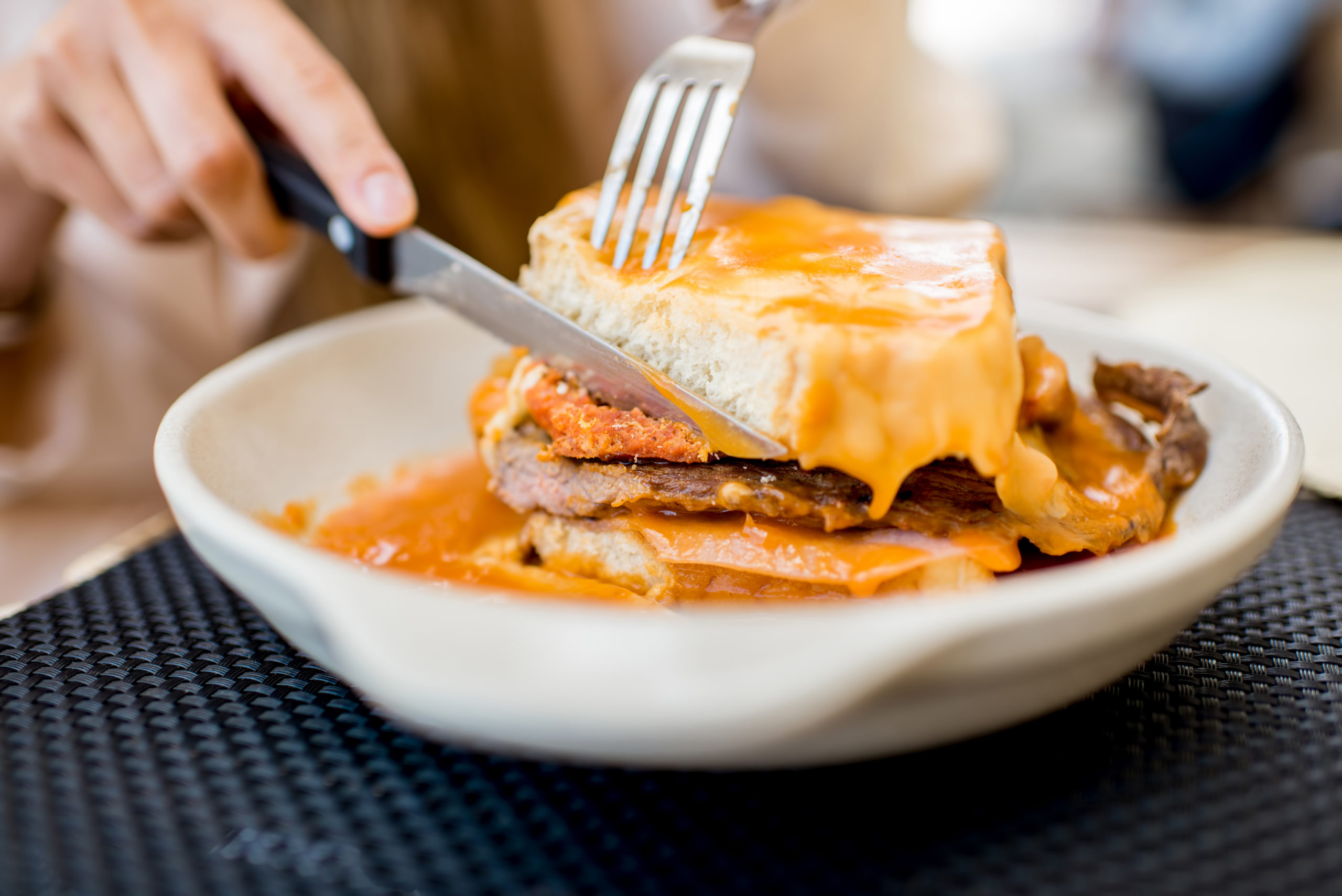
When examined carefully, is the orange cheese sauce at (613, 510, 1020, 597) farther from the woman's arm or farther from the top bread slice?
the woman's arm

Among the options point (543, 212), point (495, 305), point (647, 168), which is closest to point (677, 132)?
A: point (647, 168)

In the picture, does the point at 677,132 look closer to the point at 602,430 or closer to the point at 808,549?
the point at 602,430

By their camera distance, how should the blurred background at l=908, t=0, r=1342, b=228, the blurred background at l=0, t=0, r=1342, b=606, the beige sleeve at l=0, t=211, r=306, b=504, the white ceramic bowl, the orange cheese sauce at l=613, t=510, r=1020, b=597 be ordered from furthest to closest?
the blurred background at l=908, t=0, r=1342, b=228 → the beige sleeve at l=0, t=211, r=306, b=504 → the blurred background at l=0, t=0, r=1342, b=606 → the orange cheese sauce at l=613, t=510, r=1020, b=597 → the white ceramic bowl

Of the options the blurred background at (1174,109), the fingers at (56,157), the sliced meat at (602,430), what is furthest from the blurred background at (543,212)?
the blurred background at (1174,109)

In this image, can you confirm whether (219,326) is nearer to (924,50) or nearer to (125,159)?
(125,159)

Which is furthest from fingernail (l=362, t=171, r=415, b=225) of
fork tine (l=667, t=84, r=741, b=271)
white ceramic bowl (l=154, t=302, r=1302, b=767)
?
white ceramic bowl (l=154, t=302, r=1302, b=767)

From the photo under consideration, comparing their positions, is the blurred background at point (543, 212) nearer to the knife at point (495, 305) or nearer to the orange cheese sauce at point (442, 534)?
the orange cheese sauce at point (442, 534)
